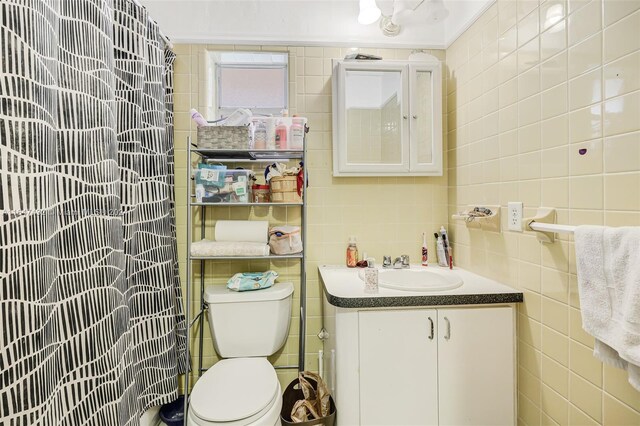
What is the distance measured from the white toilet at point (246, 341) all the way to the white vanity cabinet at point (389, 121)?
0.79 metres

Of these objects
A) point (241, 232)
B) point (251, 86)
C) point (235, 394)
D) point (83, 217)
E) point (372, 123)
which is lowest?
point (235, 394)

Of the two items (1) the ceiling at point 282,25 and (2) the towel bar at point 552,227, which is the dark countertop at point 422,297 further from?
(1) the ceiling at point 282,25

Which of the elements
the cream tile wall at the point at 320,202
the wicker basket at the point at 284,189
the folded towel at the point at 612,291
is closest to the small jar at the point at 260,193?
the wicker basket at the point at 284,189

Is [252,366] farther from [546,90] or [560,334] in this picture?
[546,90]

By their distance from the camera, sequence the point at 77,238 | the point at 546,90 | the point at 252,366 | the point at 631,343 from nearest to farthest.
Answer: the point at 631,343 < the point at 77,238 < the point at 546,90 < the point at 252,366

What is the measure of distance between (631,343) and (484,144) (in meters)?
0.96

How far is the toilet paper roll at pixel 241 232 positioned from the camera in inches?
61.1

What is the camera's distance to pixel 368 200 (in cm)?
179

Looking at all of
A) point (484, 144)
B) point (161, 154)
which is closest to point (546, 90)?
point (484, 144)

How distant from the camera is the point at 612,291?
2.59 ft

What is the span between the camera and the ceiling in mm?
1715

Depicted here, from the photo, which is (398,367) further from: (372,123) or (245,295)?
(372,123)

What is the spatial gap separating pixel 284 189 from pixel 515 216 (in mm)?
1032

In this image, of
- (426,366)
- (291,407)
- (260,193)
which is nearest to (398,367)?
(426,366)
